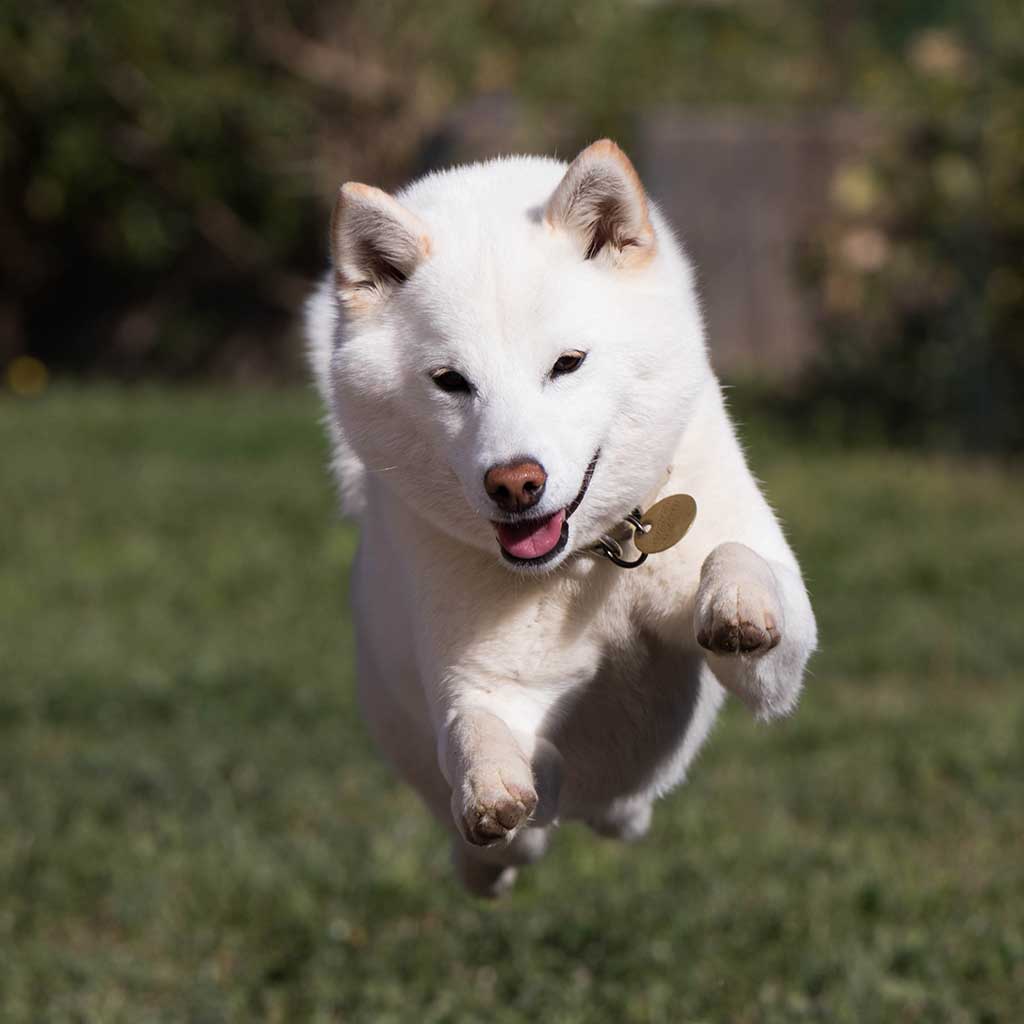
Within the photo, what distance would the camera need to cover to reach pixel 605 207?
227 centimetres

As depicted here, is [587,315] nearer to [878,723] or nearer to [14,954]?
[14,954]

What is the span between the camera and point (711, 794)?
5414 mm

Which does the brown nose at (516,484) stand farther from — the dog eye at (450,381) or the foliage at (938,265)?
the foliage at (938,265)

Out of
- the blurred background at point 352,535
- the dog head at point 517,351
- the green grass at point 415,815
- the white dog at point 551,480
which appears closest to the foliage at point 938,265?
the blurred background at point 352,535

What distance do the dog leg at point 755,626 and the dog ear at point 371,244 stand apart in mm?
610

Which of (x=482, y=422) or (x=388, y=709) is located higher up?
(x=482, y=422)

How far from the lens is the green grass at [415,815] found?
3961mm

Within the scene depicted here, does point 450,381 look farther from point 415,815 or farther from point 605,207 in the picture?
point 415,815

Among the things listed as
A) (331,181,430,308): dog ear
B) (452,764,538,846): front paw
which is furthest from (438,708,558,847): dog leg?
(331,181,430,308): dog ear

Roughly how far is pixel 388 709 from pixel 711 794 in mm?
2768

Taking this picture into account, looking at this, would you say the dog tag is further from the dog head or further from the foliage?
the foliage

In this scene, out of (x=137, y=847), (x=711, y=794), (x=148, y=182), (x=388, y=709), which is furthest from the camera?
(x=148, y=182)

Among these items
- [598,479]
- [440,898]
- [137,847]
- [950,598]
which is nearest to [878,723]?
[950,598]

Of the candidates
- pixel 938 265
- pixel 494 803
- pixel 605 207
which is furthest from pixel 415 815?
pixel 938 265
